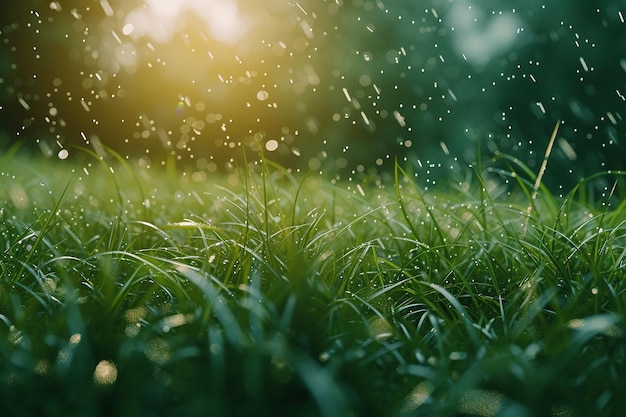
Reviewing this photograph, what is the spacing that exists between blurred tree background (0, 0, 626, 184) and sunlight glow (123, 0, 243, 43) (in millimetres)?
32

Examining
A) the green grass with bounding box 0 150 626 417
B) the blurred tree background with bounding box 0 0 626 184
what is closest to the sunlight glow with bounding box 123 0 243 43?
the blurred tree background with bounding box 0 0 626 184

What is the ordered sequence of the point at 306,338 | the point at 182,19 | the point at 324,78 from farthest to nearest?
the point at 324,78
the point at 182,19
the point at 306,338

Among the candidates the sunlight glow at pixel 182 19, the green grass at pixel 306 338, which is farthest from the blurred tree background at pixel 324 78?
the green grass at pixel 306 338

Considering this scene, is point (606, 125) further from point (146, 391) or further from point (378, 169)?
point (146, 391)

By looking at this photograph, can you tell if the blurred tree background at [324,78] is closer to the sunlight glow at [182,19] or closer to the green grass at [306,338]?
the sunlight glow at [182,19]

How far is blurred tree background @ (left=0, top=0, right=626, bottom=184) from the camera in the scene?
900cm

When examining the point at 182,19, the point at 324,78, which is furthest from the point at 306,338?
the point at 324,78

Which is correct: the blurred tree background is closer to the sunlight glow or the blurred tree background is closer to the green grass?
the sunlight glow

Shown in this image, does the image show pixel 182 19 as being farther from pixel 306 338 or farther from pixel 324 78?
pixel 306 338

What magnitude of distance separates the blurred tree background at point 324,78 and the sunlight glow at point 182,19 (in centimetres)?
3

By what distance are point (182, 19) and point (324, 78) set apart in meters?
2.24

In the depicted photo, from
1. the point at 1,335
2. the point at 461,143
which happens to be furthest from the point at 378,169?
the point at 1,335

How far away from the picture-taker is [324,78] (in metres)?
10.0

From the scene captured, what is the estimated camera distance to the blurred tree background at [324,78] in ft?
29.5
